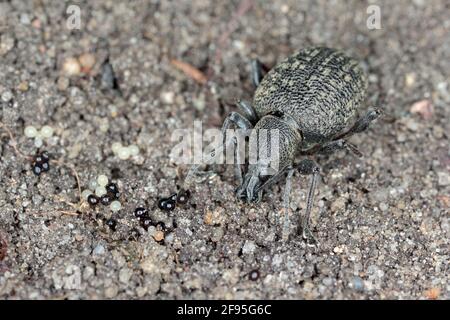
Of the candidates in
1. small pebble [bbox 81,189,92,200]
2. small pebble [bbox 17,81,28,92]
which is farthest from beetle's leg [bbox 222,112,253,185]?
small pebble [bbox 17,81,28,92]

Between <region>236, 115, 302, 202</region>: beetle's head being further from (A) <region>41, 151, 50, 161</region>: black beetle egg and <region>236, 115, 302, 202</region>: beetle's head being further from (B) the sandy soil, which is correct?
(A) <region>41, 151, 50, 161</region>: black beetle egg

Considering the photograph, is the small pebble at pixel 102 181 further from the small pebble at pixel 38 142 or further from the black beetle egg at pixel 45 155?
the small pebble at pixel 38 142

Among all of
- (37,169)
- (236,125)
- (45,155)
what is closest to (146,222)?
(37,169)

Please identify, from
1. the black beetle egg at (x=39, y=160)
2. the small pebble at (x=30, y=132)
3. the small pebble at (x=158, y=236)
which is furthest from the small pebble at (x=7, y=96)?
the small pebble at (x=158, y=236)

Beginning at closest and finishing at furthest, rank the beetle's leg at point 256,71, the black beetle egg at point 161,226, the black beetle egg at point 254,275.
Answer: the black beetle egg at point 254,275 → the black beetle egg at point 161,226 → the beetle's leg at point 256,71
